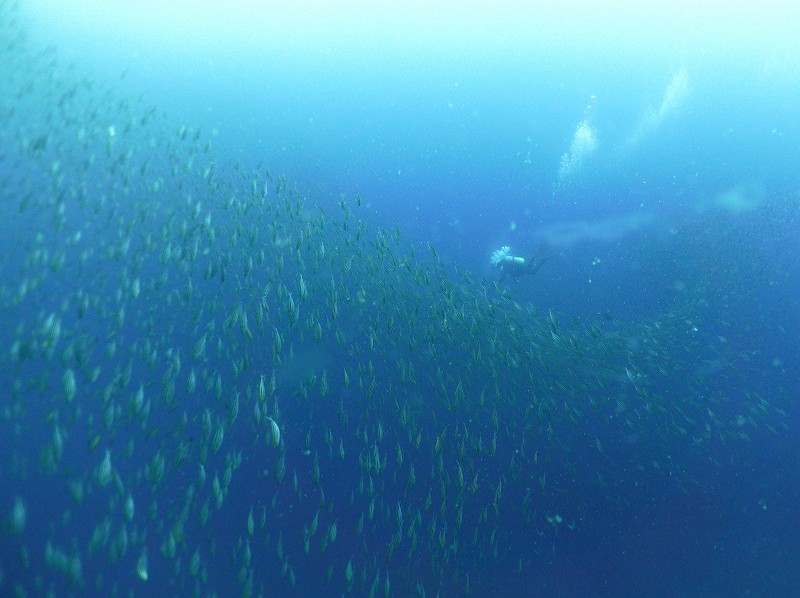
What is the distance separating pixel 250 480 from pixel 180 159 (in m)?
4.31

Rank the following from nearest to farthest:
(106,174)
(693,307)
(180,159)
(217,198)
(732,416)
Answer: (106,174) < (180,159) < (217,198) < (732,416) < (693,307)

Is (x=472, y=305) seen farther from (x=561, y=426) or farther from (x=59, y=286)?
(x=59, y=286)

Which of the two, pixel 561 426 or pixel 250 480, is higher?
pixel 561 426

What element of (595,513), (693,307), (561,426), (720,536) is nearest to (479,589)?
(595,513)

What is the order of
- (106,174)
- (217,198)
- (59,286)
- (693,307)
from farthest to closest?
1. (693,307)
2. (217,198)
3. (106,174)
4. (59,286)

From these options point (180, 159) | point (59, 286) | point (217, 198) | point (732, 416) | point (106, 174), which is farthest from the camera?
point (732, 416)

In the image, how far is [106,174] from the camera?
5.81m

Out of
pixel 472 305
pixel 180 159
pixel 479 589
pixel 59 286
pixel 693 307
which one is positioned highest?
pixel 693 307

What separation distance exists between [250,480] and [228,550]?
2.87ft

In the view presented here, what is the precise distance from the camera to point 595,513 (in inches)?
264

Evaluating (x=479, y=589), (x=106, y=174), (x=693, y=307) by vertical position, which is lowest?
(x=479, y=589)

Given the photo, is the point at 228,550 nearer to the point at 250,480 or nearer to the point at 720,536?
the point at 250,480

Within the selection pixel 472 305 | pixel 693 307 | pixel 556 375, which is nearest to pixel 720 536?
pixel 556 375

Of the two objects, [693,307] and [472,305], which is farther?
[693,307]
